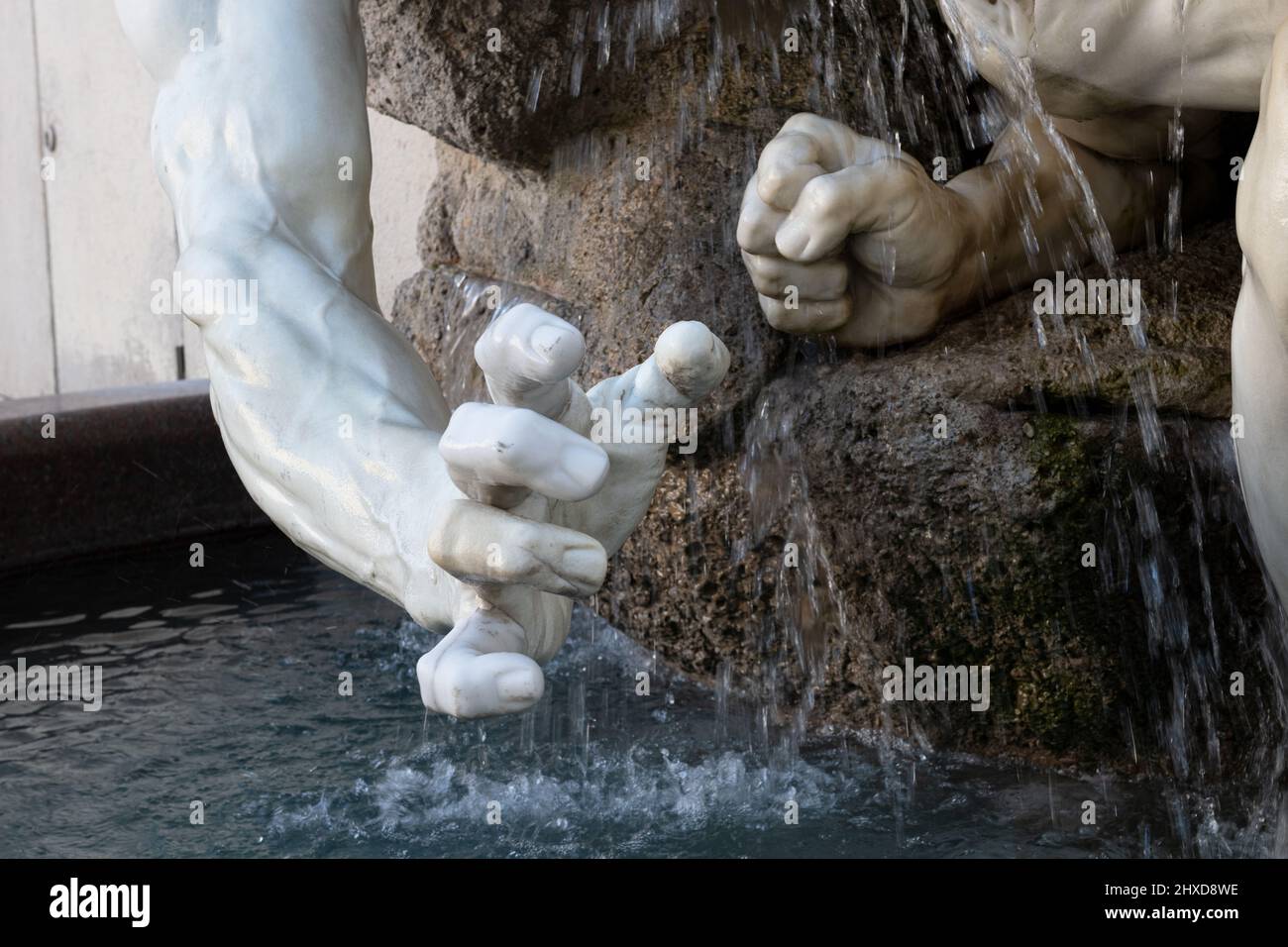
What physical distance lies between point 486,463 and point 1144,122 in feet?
3.57

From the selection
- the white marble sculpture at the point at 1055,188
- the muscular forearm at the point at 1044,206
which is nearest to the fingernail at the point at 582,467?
the white marble sculpture at the point at 1055,188

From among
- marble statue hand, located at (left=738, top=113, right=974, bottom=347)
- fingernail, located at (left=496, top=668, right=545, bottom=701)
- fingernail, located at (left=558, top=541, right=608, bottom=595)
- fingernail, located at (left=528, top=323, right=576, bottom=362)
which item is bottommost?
fingernail, located at (left=496, top=668, right=545, bottom=701)

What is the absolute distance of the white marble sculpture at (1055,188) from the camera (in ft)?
3.55

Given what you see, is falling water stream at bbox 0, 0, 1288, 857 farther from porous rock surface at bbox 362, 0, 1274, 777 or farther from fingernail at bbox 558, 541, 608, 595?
fingernail at bbox 558, 541, 608, 595

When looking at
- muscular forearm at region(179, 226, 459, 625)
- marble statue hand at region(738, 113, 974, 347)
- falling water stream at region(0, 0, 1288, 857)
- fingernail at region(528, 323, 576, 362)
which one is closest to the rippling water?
falling water stream at region(0, 0, 1288, 857)

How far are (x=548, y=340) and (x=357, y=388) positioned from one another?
30cm

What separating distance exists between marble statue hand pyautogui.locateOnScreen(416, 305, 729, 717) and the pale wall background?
3900 mm

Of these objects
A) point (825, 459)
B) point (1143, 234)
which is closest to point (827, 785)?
point (825, 459)

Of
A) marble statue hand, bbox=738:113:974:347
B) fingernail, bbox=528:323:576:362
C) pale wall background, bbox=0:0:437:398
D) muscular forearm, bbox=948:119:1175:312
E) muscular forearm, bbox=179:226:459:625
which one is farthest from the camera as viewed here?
pale wall background, bbox=0:0:437:398

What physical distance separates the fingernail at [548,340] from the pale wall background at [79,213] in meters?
4.00

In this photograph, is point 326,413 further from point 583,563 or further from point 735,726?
point 735,726

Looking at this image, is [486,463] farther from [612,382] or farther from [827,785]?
[827,785]

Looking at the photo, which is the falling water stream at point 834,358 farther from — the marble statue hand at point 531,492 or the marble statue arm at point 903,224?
the marble statue hand at point 531,492

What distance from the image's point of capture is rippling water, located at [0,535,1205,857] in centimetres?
162
